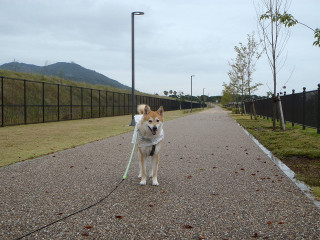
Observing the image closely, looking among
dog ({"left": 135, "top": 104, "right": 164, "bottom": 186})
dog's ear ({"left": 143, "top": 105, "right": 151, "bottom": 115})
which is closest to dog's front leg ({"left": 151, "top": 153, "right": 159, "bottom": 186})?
dog ({"left": 135, "top": 104, "right": 164, "bottom": 186})

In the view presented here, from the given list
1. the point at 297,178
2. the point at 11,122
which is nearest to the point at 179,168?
the point at 297,178

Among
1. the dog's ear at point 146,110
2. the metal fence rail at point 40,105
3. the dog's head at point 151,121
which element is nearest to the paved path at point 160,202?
the dog's head at point 151,121

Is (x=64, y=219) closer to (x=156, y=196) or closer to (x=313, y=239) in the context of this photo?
(x=156, y=196)

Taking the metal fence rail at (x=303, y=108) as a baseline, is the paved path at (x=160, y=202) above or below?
below

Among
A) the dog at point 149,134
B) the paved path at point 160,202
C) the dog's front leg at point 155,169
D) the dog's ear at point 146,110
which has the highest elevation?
the dog's ear at point 146,110

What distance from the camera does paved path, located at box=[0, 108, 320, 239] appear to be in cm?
335

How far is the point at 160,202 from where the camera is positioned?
170 inches

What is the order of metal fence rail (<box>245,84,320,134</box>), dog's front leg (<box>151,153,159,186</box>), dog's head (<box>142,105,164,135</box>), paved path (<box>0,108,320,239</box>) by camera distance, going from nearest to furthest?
paved path (<box>0,108,320,239</box>) < dog's head (<box>142,105,164,135</box>) < dog's front leg (<box>151,153,159,186</box>) < metal fence rail (<box>245,84,320,134</box>)

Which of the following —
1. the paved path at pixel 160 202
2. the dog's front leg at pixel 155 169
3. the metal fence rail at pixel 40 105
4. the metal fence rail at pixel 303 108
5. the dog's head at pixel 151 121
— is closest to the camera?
the paved path at pixel 160 202

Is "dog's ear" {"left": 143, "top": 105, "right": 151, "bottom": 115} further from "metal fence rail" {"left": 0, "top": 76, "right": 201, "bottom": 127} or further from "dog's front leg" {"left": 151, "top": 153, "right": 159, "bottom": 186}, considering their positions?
"metal fence rail" {"left": 0, "top": 76, "right": 201, "bottom": 127}

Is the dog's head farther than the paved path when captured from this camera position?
Yes

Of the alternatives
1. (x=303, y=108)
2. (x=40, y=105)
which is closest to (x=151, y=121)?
(x=303, y=108)

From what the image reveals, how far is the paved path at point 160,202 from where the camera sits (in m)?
3.35

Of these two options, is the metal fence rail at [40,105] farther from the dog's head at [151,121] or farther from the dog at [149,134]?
the dog's head at [151,121]
